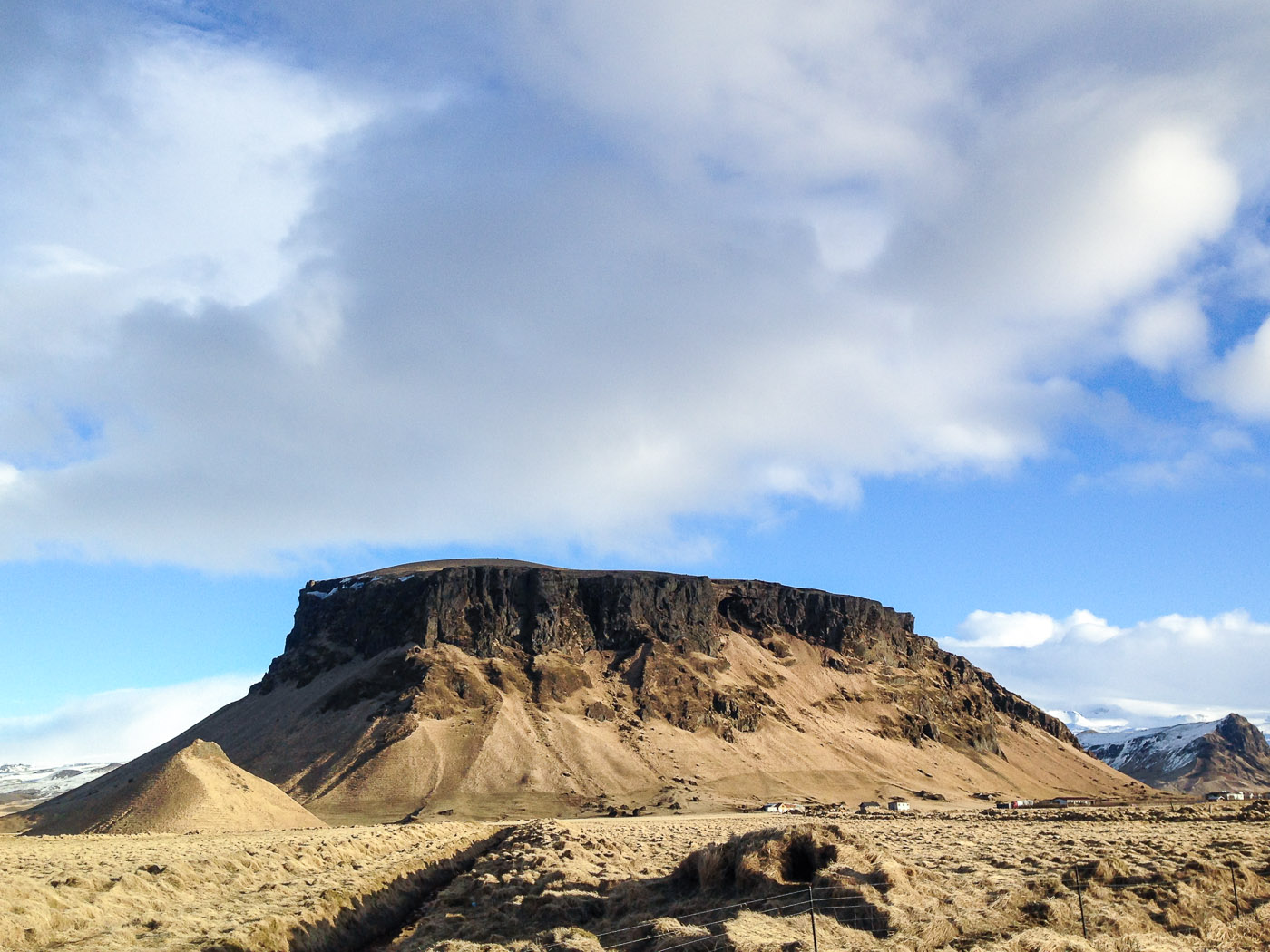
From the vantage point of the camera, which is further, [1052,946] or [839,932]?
[839,932]

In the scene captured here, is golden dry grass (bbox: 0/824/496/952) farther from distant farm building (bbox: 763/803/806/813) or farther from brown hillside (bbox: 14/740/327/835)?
distant farm building (bbox: 763/803/806/813)

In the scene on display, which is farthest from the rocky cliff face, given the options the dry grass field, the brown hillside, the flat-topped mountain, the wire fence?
the wire fence

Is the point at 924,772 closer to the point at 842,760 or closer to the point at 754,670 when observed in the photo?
the point at 842,760

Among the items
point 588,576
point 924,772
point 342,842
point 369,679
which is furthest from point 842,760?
point 342,842

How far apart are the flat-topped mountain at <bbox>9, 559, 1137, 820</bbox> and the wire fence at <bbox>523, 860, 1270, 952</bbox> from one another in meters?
94.0

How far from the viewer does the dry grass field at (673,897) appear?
1817 centimetres

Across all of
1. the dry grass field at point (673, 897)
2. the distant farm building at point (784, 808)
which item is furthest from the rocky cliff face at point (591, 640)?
the dry grass field at point (673, 897)

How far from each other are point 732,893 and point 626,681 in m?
134

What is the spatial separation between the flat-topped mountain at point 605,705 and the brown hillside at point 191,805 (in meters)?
32.7

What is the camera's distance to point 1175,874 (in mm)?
22797

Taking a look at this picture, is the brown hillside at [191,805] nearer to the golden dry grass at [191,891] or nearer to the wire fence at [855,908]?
the golden dry grass at [191,891]

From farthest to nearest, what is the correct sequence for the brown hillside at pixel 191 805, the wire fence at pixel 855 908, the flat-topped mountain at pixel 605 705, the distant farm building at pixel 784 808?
the flat-topped mountain at pixel 605 705
the distant farm building at pixel 784 808
the brown hillside at pixel 191 805
the wire fence at pixel 855 908

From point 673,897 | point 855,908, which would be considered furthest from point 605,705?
point 855,908

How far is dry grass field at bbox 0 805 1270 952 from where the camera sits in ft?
59.6
